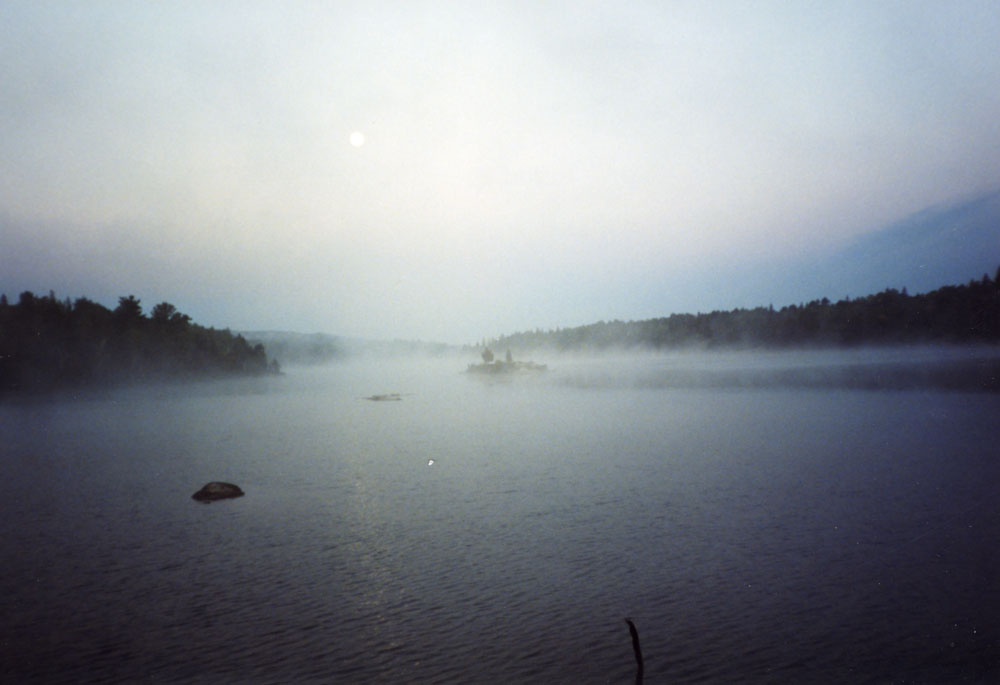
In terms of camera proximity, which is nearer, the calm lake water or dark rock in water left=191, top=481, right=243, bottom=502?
the calm lake water

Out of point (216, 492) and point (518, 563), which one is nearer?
point (518, 563)

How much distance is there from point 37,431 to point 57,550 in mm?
75849

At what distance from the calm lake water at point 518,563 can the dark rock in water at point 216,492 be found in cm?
152

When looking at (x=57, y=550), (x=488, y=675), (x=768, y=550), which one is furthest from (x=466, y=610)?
(x=57, y=550)

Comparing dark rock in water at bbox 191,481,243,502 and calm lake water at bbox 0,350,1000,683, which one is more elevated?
dark rock in water at bbox 191,481,243,502

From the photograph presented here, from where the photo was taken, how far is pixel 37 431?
95.4m

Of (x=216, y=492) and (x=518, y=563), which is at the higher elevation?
(x=216, y=492)

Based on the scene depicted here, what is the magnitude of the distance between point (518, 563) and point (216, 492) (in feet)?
87.2

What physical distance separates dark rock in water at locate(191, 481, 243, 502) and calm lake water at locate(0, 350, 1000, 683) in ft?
5.00

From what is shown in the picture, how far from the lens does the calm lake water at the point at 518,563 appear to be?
20984 mm

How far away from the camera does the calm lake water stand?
20984 millimetres

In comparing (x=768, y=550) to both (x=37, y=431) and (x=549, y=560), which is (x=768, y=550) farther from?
(x=37, y=431)

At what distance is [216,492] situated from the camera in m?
46.4

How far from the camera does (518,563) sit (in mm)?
30094
